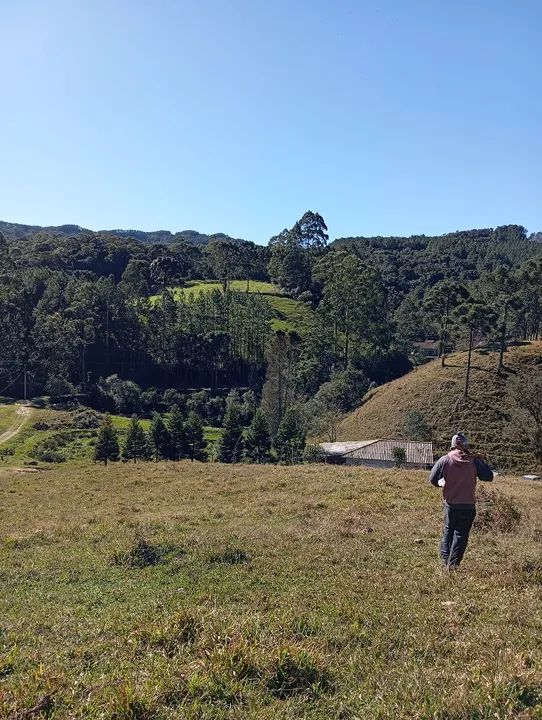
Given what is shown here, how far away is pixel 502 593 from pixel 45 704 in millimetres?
5810

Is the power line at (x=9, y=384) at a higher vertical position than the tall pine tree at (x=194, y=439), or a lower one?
higher

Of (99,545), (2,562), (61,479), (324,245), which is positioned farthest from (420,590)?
(324,245)

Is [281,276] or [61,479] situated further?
[281,276]

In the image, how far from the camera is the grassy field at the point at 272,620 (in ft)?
15.8

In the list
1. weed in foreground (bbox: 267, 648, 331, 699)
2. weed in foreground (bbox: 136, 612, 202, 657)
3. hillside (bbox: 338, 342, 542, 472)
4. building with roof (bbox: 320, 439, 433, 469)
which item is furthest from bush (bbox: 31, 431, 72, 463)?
weed in foreground (bbox: 267, 648, 331, 699)

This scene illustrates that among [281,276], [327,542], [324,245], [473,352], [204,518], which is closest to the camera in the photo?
[327,542]

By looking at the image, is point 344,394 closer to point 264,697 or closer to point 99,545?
point 99,545

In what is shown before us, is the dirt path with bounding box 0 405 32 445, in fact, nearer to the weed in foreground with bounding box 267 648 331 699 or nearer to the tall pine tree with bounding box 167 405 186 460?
the tall pine tree with bounding box 167 405 186 460

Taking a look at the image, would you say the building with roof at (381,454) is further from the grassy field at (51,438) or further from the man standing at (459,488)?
the man standing at (459,488)

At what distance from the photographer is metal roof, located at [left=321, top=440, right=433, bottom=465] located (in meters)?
45.4

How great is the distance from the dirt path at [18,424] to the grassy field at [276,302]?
1843 inches

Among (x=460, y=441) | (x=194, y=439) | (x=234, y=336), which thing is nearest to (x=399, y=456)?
(x=194, y=439)

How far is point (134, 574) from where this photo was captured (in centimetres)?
970

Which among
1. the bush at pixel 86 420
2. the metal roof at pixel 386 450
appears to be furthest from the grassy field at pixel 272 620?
the bush at pixel 86 420
